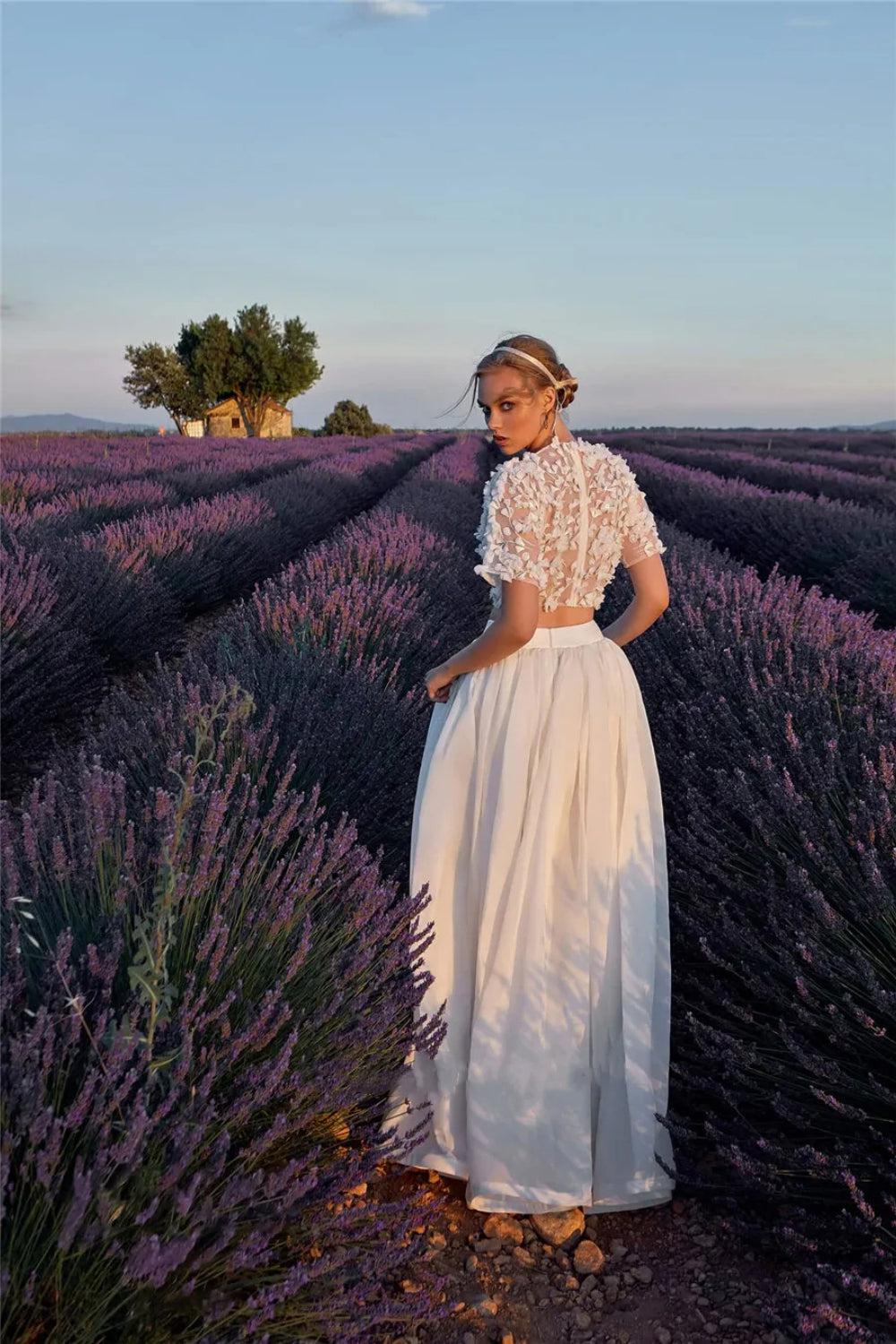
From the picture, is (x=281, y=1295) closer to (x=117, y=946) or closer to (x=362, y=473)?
(x=117, y=946)

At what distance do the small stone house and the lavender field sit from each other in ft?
149

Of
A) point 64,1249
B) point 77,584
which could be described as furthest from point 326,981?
point 77,584

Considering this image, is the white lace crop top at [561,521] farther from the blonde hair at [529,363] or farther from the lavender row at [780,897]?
the lavender row at [780,897]

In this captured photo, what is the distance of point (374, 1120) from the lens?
6.47 feet

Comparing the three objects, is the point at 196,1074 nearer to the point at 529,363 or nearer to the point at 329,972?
the point at 329,972

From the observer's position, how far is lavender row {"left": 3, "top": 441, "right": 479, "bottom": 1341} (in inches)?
44.3

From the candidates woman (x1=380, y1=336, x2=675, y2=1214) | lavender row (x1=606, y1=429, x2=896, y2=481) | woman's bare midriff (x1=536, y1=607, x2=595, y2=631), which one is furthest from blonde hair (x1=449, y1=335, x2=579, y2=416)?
lavender row (x1=606, y1=429, x2=896, y2=481)

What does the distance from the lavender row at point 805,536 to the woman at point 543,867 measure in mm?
4700

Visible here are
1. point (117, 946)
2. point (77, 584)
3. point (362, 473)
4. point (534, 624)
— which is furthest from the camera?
point (362, 473)

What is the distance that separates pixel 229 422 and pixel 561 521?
50574 millimetres

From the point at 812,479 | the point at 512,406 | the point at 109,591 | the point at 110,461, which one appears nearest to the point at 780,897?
the point at 512,406

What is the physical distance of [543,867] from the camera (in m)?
1.94

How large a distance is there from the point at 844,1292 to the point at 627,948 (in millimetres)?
666

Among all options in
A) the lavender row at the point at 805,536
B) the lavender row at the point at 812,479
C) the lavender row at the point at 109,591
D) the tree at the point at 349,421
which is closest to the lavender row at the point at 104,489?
the lavender row at the point at 109,591
